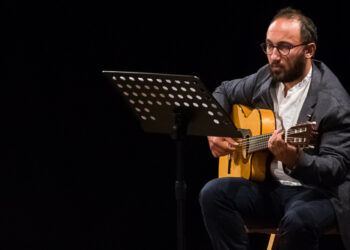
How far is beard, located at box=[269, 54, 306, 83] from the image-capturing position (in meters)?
3.04

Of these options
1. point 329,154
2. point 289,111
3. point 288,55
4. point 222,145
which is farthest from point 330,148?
point 222,145

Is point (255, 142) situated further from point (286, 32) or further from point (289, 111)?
point (286, 32)

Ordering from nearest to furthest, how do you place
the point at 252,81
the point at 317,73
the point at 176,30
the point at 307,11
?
the point at 317,73 → the point at 252,81 → the point at 307,11 → the point at 176,30

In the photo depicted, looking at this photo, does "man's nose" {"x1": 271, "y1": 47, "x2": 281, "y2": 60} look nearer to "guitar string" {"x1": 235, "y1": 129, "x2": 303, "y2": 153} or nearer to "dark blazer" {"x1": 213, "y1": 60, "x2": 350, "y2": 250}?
"dark blazer" {"x1": 213, "y1": 60, "x2": 350, "y2": 250}

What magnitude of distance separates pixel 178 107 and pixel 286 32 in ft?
2.16

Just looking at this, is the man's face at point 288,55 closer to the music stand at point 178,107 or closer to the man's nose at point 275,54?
the man's nose at point 275,54

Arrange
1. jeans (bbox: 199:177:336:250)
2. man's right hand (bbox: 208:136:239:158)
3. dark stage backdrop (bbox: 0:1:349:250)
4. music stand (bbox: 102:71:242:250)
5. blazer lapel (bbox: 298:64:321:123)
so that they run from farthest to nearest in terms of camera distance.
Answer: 1. dark stage backdrop (bbox: 0:1:349:250)
2. man's right hand (bbox: 208:136:239:158)
3. jeans (bbox: 199:177:336:250)
4. blazer lapel (bbox: 298:64:321:123)
5. music stand (bbox: 102:71:242:250)

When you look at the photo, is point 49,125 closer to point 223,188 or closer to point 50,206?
point 50,206

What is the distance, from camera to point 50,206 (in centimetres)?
422

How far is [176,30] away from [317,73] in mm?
1374

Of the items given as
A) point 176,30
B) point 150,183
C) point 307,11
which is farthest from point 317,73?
point 150,183

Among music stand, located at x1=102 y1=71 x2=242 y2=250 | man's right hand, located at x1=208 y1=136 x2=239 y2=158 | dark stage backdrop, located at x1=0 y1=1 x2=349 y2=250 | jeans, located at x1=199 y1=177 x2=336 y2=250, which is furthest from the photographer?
dark stage backdrop, located at x1=0 y1=1 x2=349 y2=250

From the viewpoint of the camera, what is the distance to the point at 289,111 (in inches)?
123

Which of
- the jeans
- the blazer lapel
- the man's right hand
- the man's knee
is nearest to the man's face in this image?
the blazer lapel
